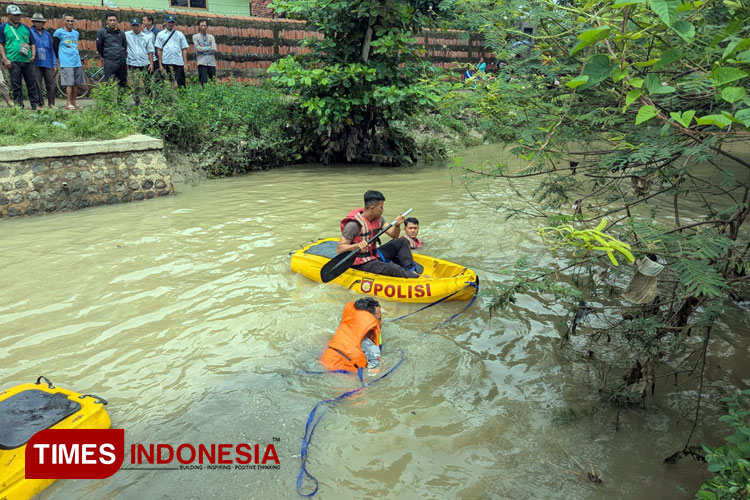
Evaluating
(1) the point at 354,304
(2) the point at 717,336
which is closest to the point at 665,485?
(2) the point at 717,336

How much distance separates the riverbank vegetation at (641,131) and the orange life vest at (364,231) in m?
2.67

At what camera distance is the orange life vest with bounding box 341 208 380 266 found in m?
6.93

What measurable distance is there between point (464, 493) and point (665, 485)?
1.40m

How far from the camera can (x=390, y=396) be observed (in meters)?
4.82

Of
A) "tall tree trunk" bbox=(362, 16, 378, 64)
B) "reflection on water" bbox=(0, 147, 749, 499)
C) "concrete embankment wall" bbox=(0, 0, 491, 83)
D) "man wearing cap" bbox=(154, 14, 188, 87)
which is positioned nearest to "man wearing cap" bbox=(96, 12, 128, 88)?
"man wearing cap" bbox=(154, 14, 188, 87)

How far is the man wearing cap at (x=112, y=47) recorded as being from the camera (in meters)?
12.1

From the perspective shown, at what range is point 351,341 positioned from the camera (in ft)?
16.9

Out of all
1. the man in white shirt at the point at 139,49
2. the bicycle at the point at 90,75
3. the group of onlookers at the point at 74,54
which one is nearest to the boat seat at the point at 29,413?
the group of onlookers at the point at 74,54

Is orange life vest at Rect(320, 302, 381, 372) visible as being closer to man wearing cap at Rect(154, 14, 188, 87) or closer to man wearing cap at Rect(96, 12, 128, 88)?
man wearing cap at Rect(96, 12, 128, 88)

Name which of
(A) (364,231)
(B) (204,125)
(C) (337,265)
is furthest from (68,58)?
(C) (337,265)

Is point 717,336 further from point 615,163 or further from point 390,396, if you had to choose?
point 390,396

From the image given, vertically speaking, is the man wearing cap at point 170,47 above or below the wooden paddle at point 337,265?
above

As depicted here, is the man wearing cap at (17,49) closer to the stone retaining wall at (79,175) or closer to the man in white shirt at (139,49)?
the man in white shirt at (139,49)

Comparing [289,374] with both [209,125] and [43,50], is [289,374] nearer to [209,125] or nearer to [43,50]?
[209,125]
